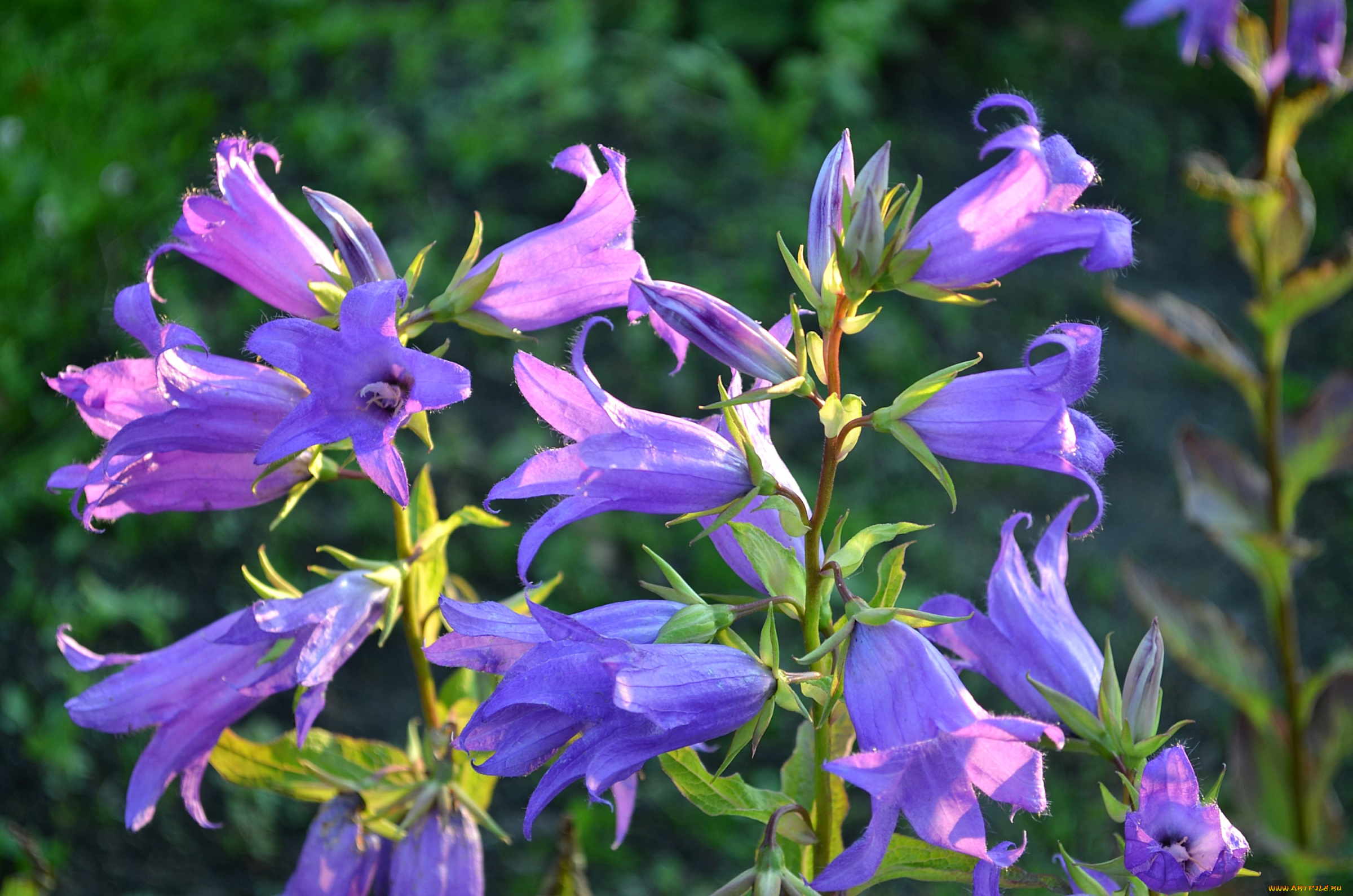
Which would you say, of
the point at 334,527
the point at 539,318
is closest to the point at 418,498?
the point at 539,318

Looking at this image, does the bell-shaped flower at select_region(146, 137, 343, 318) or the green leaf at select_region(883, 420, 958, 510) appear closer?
the green leaf at select_region(883, 420, 958, 510)

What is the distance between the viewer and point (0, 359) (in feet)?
12.3

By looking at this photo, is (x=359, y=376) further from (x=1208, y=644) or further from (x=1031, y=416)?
(x=1208, y=644)

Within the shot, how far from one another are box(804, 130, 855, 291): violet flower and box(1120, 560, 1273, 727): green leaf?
1.80m

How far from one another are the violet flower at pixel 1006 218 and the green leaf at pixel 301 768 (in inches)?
36.4

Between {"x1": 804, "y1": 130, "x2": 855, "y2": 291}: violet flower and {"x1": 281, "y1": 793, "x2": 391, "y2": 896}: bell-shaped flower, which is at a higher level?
{"x1": 804, "y1": 130, "x2": 855, "y2": 291}: violet flower

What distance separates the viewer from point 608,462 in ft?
3.53

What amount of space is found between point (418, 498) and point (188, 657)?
328 millimetres

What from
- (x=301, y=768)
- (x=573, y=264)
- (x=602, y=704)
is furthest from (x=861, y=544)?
(x=301, y=768)

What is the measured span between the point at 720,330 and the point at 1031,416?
0.30 meters

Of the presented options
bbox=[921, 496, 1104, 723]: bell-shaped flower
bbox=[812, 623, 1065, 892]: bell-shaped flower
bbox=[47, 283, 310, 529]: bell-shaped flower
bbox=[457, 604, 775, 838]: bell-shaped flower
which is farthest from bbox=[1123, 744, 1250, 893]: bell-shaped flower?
bbox=[47, 283, 310, 529]: bell-shaped flower

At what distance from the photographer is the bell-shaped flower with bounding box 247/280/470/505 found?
105 cm

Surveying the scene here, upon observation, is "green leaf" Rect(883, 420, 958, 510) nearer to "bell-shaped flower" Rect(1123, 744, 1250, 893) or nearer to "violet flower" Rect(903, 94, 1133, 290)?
"violet flower" Rect(903, 94, 1133, 290)

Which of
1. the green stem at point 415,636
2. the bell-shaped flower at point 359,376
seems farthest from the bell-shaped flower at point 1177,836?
the green stem at point 415,636
